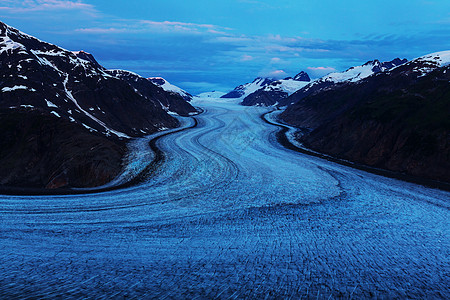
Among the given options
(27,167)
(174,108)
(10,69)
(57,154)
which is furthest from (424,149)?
(174,108)

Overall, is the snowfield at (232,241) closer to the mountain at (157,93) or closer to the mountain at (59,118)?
the mountain at (59,118)

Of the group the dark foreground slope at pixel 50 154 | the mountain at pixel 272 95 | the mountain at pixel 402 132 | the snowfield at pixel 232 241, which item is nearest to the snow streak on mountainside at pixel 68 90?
the dark foreground slope at pixel 50 154

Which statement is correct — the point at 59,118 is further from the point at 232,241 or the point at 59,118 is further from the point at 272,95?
the point at 272,95

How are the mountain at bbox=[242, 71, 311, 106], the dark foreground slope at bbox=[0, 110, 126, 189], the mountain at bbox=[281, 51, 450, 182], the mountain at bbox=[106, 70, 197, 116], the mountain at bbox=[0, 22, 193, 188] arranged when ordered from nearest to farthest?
the dark foreground slope at bbox=[0, 110, 126, 189], the mountain at bbox=[0, 22, 193, 188], the mountain at bbox=[281, 51, 450, 182], the mountain at bbox=[106, 70, 197, 116], the mountain at bbox=[242, 71, 311, 106]

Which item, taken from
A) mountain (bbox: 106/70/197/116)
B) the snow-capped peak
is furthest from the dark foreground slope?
mountain (bbox: 106/70/197/116)

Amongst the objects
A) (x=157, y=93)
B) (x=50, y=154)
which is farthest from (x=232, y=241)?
(x=157, y=93)

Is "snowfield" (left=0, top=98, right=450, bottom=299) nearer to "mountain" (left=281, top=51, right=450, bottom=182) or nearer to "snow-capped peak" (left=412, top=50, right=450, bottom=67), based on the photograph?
"mountain" (left=281, top=51, right=450, bottom=182)
